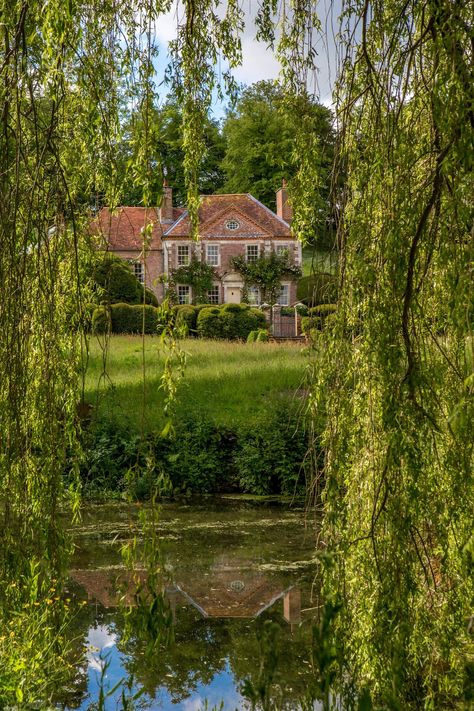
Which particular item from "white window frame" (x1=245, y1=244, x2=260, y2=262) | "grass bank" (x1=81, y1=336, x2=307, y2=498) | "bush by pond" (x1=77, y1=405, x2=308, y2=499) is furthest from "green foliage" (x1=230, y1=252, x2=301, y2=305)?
"bush by pond" (x1=77, y1=405, x2=308, y2=499)

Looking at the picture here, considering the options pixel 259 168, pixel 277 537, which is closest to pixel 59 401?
pixel 277 537

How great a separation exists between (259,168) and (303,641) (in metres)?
34.5

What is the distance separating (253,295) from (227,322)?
9360 millimetres

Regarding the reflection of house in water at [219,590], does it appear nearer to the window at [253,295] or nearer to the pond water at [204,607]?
the pond water at [204,607]

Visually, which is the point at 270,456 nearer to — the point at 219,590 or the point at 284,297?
the point at 219,590

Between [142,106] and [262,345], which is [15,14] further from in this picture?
[262,345]

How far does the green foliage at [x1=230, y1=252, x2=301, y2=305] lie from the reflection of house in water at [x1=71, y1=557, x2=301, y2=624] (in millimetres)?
23671

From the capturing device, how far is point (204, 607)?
820 centimetres

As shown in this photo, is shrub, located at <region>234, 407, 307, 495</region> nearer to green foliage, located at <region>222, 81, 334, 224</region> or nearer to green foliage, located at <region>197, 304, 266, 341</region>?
green foliage, located at <region>197, 304, 266, 341</region>

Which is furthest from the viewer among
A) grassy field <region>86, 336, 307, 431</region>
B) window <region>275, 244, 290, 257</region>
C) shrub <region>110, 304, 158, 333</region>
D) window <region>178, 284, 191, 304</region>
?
window <region>178, 284, 191, 304</region>

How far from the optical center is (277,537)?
1083 centimetres

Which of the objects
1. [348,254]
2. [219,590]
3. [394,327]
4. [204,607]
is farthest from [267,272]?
[394,327]

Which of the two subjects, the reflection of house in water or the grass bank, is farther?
the grass bank

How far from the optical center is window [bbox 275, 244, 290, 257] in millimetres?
32938
